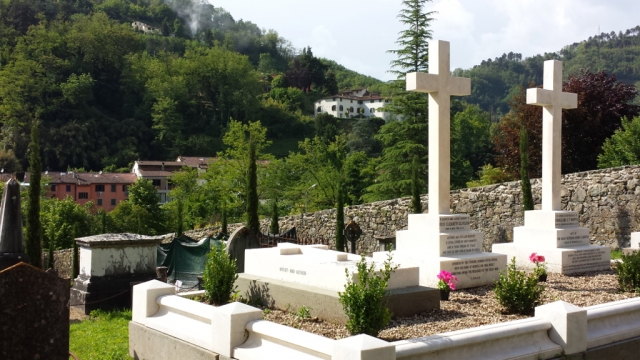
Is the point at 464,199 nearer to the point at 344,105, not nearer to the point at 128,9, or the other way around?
the point at 344,105

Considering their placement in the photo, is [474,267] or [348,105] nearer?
[474,267]

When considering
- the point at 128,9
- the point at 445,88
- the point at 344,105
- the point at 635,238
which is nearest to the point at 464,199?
the point at 635,238

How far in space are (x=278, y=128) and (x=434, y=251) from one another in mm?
84396

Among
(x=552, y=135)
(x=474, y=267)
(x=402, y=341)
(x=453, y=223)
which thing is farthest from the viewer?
(x=552, y=135)

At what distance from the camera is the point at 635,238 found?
13375 mm

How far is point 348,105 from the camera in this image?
117188 mm

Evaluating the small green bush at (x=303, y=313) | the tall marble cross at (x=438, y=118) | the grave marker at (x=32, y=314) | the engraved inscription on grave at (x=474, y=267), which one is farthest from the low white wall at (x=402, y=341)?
the tall marble cross at (x=438, y=118)

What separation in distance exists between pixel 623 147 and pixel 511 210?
5.96 metres

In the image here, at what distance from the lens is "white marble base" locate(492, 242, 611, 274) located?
35.8ft

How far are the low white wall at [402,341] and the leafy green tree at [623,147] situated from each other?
16.4 meters

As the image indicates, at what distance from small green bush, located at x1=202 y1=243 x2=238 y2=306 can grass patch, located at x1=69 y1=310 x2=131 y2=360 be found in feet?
4.15

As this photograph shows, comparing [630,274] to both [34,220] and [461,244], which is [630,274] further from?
[34,220]

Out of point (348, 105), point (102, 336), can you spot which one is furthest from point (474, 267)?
point (348, 105)

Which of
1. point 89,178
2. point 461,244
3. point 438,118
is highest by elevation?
point 438,118
